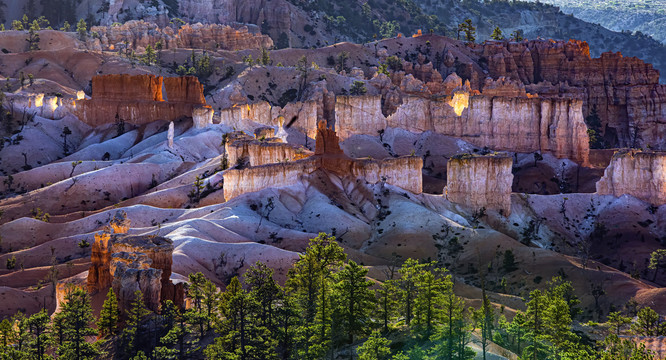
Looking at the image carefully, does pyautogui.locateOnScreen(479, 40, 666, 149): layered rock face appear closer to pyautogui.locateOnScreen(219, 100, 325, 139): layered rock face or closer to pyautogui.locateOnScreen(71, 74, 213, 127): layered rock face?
pyautogui.locateOnScreen(219, 100, 325, 139): layered rock face

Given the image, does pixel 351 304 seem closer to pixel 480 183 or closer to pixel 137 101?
pixel 480 183

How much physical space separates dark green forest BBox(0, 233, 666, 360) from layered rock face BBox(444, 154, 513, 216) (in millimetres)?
53107

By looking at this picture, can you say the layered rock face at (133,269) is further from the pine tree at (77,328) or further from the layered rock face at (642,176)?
the layered rock face at (642,176)

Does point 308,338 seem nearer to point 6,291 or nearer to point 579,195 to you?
point 6,291

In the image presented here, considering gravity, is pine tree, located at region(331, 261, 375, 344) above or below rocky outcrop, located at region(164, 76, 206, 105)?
below

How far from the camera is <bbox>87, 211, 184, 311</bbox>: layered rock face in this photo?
223 feet

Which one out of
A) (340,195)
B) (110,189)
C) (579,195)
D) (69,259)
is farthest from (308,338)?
(579,195)

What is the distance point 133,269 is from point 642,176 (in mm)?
79597

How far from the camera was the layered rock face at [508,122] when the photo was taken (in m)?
155

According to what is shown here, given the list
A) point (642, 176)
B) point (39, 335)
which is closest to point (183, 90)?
point (642, 176)

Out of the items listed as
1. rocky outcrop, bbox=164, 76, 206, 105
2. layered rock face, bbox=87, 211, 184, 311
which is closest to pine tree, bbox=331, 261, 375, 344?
layered rock face, bbox=87, 211, 184, 311

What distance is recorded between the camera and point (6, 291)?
85625 millimetres

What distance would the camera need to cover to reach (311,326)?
65.3 metres

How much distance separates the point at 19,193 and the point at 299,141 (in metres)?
38.6
